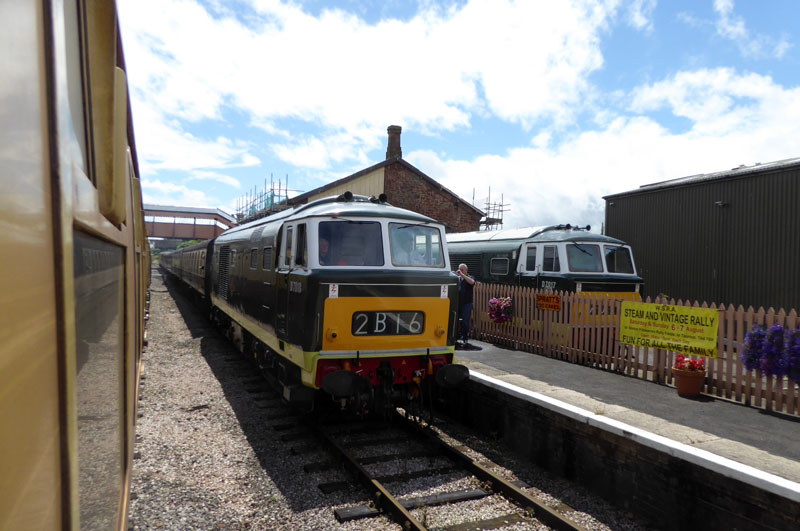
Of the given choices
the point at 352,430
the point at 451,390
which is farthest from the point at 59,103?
the point at 451,390

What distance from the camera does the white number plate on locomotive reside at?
20.6 feet

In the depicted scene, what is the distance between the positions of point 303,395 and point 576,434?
321 cm

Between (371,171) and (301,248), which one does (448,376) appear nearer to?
(301,248)

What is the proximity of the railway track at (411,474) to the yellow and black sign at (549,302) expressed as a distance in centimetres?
426

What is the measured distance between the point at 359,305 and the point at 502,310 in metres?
5.88

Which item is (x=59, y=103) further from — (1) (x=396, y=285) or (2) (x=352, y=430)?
(2) (x=352, y=430)

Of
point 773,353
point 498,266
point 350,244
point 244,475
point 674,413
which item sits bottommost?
point 244,475

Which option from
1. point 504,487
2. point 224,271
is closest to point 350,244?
point 504,487

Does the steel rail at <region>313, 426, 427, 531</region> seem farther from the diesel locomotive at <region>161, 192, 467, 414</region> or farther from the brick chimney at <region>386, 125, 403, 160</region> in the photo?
the brick chimney at <region>386, 125, 403, 160</region>

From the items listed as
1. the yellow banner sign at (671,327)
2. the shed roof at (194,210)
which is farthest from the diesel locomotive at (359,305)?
the shed roof at (194,210)

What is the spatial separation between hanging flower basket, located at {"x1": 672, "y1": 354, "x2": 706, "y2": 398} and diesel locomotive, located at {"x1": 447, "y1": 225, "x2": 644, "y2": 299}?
361 centimetres

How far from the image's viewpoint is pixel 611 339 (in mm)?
8930

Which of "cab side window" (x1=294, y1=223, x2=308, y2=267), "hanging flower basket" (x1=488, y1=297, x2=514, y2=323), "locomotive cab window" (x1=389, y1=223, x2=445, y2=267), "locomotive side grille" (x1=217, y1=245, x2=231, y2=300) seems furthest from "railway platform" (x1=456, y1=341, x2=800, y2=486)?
"locomotive side grille" (x1=217, y1=245, x2=231, y2=300)

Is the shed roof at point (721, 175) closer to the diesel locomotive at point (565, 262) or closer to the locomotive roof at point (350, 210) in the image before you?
the diesel locomotive at point (565, 262)
